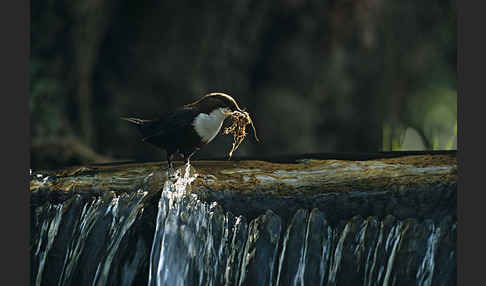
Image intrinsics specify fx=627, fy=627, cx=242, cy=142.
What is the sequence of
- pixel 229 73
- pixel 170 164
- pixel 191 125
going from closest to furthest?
pixel 191 125
pixel 170 164
pixel 229 73


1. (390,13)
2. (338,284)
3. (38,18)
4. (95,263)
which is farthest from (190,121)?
(390,13)

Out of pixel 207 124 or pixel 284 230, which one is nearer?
pixel 284 230

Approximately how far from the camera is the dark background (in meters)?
5.15

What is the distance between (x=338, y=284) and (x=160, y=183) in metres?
0.87

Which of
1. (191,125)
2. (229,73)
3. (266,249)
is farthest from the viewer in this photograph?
(229,73)

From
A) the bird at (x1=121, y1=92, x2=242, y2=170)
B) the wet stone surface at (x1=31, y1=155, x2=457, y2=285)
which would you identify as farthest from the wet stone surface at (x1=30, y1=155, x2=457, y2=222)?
the bird at (x1=121, y1=92, x2=242, y2=170)

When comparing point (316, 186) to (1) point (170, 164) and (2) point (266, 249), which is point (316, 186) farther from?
(1) point (170, 164)

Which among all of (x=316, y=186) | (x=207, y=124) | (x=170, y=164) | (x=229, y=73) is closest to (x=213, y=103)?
(x=207, y=124)

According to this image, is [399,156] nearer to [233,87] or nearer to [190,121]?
[190,121]

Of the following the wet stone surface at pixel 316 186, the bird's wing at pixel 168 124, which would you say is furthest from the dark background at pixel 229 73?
the bird's wing at pixel 168 124

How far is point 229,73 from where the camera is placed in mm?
6145

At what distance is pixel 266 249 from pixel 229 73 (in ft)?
12.3

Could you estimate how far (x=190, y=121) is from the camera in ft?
9.16

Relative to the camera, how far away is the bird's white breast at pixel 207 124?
2.79 meters
